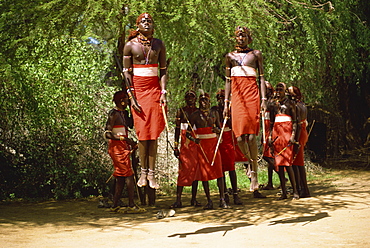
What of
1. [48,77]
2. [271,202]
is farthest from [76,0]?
[271,202]

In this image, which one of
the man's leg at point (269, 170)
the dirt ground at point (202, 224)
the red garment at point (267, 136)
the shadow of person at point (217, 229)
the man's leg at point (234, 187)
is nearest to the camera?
the dirt ground at point (202, 224)

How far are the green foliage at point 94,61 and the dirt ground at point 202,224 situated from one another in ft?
3.46

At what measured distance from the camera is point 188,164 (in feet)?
33.6

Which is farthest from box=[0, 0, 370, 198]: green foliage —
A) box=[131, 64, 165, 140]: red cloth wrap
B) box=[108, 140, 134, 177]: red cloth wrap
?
box=[131, 64, 165, 140]: red cloth wrap

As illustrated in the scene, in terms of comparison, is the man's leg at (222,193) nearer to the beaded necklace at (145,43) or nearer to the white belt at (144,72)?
the white belt at (144,72)

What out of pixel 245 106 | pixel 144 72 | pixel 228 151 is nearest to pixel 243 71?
pixel 245 106

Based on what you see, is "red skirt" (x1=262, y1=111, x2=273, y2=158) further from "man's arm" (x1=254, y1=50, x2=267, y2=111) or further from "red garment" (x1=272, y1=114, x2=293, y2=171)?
"man's arm" (x1=254, y1=50, x2=267, y2=111)

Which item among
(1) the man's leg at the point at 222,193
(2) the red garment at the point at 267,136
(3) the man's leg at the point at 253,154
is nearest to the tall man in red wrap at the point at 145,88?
(3) the man's leg at the point at 253,154

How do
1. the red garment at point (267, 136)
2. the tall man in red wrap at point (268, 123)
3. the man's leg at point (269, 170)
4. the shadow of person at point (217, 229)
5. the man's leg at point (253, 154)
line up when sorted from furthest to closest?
the man's leg at point (269, 170) → the red garment at point (267, 136) → the tall man in red wrap at point (268, 123) → the man's leg at point (253, 154) → the shadow of person at point (217, 229)

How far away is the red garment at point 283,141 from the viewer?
10.7 m

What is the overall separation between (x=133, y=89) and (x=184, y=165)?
10.8ft

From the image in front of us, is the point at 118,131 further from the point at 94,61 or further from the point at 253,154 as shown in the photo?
the point at 94,61

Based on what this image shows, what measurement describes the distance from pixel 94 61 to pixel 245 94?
5.64m

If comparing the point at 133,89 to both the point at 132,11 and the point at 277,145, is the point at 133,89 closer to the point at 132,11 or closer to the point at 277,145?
the point at 132,11
